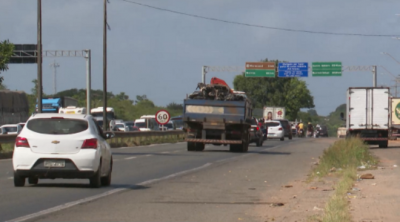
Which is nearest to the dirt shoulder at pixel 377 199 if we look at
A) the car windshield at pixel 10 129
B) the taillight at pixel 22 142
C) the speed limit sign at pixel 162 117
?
the taillight at pixel 22 142

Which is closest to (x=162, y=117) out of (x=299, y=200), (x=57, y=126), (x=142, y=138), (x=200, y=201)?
(x=142, y=138)

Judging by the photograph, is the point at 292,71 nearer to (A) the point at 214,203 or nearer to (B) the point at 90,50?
(B) the point at 90,50

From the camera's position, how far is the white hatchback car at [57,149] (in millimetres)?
14086

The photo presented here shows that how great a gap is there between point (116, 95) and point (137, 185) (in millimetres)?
174709

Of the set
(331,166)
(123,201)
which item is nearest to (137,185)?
(123,201)

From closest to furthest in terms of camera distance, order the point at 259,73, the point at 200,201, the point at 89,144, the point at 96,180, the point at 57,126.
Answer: the point at 200,201, the point at 89,144, the point at 57,126, the point at 96,180, the point at 259,73

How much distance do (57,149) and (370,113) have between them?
26943mm

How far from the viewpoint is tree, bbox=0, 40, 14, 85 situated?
1024 inches

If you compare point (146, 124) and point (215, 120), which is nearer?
point (215, 120)

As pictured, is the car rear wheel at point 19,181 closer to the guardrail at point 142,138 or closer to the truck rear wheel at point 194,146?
the truck rear wheel at point 194,146

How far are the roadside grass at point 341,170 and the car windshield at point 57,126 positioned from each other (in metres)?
5.19

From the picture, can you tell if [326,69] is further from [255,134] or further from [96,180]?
[96,180]

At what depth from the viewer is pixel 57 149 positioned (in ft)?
46.5

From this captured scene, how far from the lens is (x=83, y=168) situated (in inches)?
558
